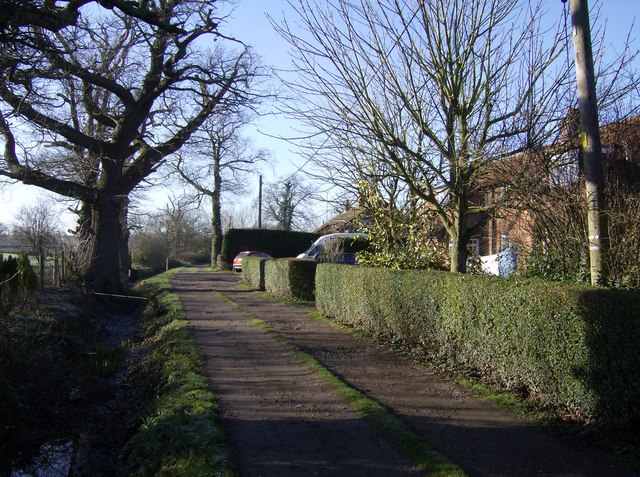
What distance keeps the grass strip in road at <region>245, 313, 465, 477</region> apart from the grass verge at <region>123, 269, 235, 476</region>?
1.59 metres

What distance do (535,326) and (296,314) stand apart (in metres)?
10.5

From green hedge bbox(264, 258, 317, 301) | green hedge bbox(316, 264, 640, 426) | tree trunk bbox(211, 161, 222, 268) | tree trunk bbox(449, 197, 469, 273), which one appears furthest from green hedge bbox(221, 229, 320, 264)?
green hedge bbox(316, 264, 640, 426)

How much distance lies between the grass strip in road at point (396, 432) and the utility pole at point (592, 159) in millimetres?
2999

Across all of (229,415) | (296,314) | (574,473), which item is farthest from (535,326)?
(296,314)

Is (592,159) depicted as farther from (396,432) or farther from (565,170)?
(396,432)

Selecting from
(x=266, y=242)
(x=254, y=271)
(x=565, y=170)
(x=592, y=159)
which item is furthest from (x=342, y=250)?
(x=266, y=242)

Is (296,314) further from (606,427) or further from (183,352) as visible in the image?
(606,427)

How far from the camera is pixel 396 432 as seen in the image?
6059mm

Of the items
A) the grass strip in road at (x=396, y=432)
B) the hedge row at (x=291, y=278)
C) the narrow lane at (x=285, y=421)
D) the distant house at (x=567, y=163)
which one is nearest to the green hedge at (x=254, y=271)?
the hedge row at (x=291, y=278)

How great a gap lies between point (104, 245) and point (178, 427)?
18791 mm

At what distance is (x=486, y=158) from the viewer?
964cm

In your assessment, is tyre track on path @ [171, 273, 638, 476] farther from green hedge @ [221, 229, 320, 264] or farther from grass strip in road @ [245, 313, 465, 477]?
green hedge @ [221, 229, 320, 264]

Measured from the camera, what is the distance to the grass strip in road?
16.8 ft

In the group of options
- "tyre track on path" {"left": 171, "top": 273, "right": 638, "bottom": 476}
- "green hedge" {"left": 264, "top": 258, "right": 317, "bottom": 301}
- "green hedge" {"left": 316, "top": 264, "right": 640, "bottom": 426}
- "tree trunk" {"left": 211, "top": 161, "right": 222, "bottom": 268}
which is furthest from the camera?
"tree trunk" {"left": 211, "top": 161, "right": 222, "bottom": 268}
